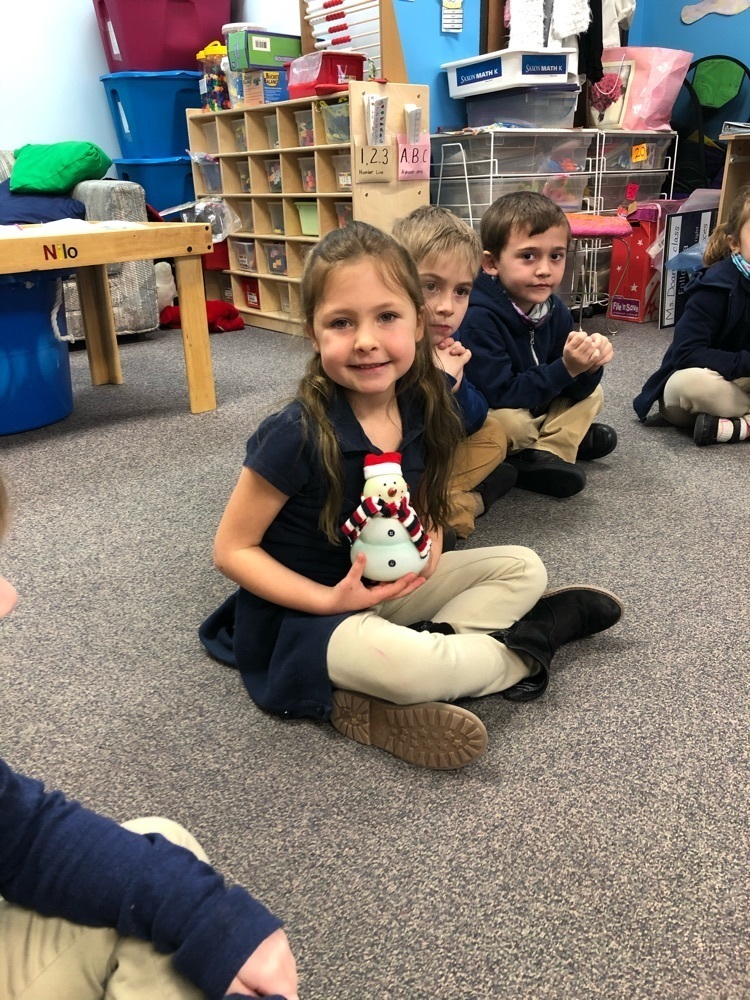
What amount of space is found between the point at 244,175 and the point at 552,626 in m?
2.89

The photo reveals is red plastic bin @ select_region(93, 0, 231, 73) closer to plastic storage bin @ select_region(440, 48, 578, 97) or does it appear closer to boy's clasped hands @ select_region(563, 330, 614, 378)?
plastic storage bin @ select_region(440, 48, 578, 97)

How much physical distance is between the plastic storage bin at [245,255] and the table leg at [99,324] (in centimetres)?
101

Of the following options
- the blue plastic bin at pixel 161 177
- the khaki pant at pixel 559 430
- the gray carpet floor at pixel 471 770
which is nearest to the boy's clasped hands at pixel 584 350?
the khaki pant at pixel 559 430

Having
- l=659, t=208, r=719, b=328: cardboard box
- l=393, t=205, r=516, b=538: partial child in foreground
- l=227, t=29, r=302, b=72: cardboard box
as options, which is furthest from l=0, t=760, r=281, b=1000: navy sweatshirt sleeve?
l=227, t=29, r=302, b=72: cardboard box

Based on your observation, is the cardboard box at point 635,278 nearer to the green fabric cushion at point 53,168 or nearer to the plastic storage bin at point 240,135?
the plastic storage bin at point 240,135

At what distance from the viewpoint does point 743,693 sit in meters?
0.99

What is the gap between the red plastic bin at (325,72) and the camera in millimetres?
2713

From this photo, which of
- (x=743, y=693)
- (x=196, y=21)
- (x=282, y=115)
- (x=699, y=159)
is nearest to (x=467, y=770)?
(x=743, y=693)

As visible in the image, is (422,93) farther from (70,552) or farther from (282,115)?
(70,552)

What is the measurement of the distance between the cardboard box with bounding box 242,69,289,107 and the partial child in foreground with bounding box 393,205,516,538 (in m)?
1.91

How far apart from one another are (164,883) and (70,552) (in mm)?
1005

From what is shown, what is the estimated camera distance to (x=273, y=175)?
318 cm

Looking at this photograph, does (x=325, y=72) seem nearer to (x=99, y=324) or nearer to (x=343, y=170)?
(x=343, y=170)

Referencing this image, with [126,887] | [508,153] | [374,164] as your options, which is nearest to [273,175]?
[374,164]
